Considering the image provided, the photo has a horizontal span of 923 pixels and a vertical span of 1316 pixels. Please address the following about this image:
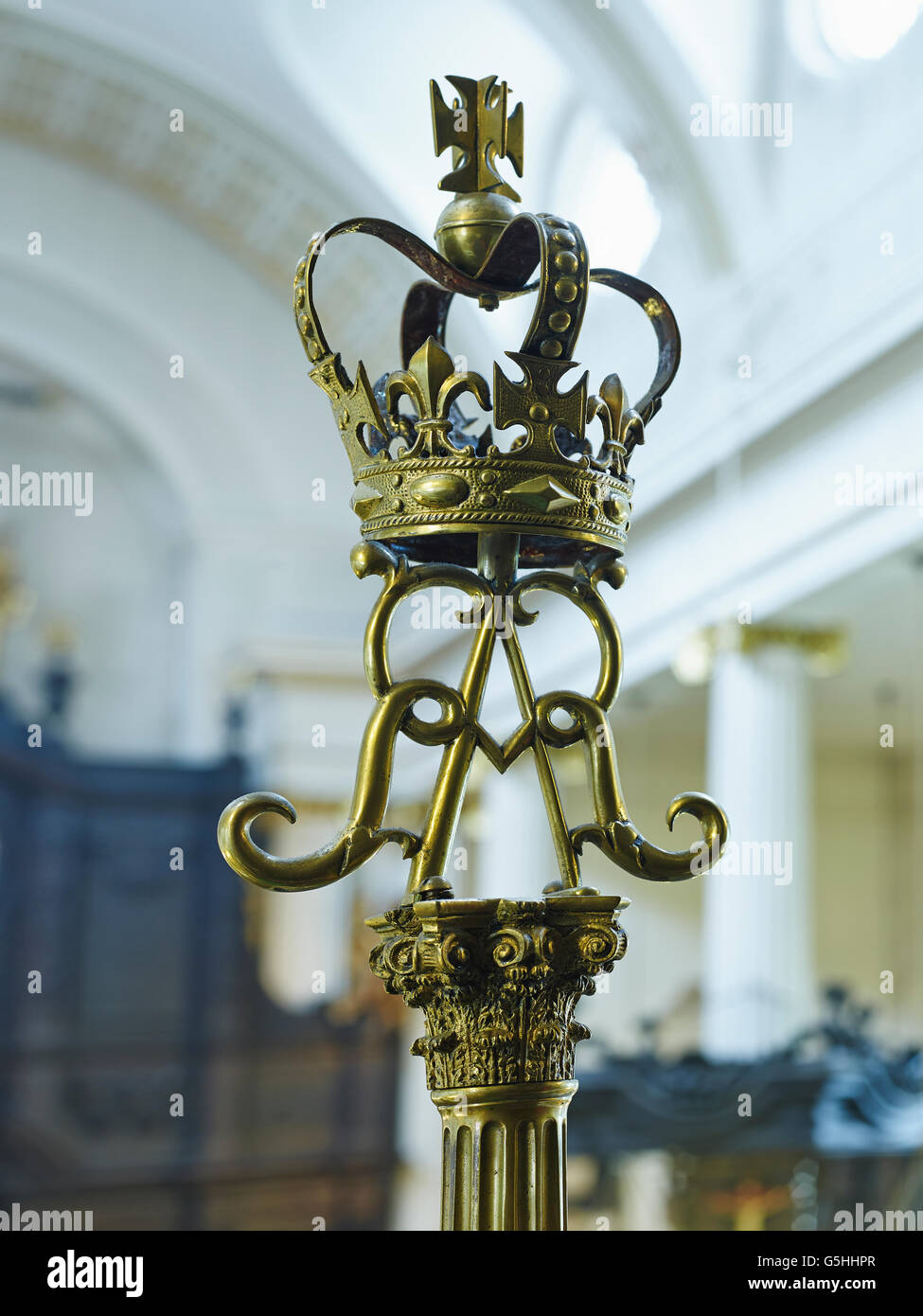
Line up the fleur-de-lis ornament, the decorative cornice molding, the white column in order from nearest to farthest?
the fleur-de-lis ornament → the white column → the decorative cornice molding

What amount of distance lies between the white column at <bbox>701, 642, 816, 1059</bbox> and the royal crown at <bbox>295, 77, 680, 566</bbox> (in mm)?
8362

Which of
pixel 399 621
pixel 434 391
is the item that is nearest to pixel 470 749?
pixel 434 391

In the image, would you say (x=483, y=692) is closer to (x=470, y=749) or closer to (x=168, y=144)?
(x=470, y=749)

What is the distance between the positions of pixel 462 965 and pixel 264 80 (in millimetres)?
12402

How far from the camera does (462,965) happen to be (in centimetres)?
120

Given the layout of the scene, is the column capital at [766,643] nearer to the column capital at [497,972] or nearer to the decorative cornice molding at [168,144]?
the decorative cornice molding at [168,144]

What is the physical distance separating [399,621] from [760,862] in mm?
6527

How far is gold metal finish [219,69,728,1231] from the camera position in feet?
4.01

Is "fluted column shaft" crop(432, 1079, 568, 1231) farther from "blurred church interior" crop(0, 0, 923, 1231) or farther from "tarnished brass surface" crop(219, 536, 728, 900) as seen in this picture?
"blurred church interior" crop(0, 0, 923, 1231)

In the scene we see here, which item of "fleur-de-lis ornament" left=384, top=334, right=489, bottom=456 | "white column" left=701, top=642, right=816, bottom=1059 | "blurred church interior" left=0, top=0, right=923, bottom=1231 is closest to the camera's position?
"fleur-de-lis ornament" left=384, top=334, right=489, bottom=456

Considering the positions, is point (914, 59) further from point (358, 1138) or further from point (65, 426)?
point (65, 426)

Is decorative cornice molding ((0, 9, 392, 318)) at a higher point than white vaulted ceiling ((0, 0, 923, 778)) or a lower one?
higher

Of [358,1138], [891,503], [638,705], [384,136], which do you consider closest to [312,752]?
[638,705]

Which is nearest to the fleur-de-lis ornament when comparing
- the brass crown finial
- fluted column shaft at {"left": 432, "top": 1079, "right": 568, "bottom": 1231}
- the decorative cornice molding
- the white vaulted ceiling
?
the brass crown finial
